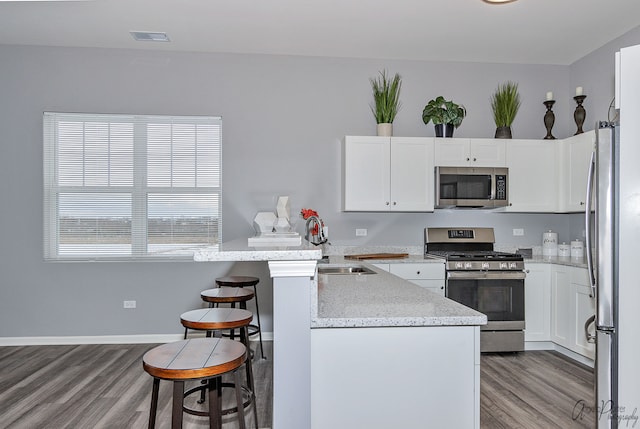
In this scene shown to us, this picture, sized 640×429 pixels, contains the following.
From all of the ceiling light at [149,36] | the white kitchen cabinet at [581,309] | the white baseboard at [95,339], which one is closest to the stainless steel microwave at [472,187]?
the white kitchen cabinet at [581,309]

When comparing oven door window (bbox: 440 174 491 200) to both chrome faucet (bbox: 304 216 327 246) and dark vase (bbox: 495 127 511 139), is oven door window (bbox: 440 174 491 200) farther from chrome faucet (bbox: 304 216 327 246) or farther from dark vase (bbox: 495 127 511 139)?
chrome faucet (bbox: 304 216 327 246)

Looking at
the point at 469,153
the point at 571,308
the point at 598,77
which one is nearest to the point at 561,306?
the point at 571,308

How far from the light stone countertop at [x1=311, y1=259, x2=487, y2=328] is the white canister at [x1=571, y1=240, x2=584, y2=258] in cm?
274

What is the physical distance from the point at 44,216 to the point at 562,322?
16.3ft

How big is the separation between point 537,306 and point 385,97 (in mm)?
2475

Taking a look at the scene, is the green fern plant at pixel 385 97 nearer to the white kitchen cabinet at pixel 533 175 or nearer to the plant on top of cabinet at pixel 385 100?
the plant on top of cabinet at pixel 385 100

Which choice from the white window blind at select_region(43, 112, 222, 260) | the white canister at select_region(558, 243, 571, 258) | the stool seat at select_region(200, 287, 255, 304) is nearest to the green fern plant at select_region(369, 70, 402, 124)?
the white window blind at select_region(43, 112, 222, 260)

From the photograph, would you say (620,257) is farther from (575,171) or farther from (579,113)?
(579,113)

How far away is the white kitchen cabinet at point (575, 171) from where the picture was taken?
13.2ft

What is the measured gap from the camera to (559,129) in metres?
4.84

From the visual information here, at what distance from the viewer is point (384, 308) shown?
6.19ft

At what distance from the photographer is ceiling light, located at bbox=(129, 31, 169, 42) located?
406 cm

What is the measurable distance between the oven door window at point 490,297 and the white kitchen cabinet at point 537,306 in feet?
0.43

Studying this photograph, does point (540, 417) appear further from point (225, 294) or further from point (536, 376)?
point (225, 294)
